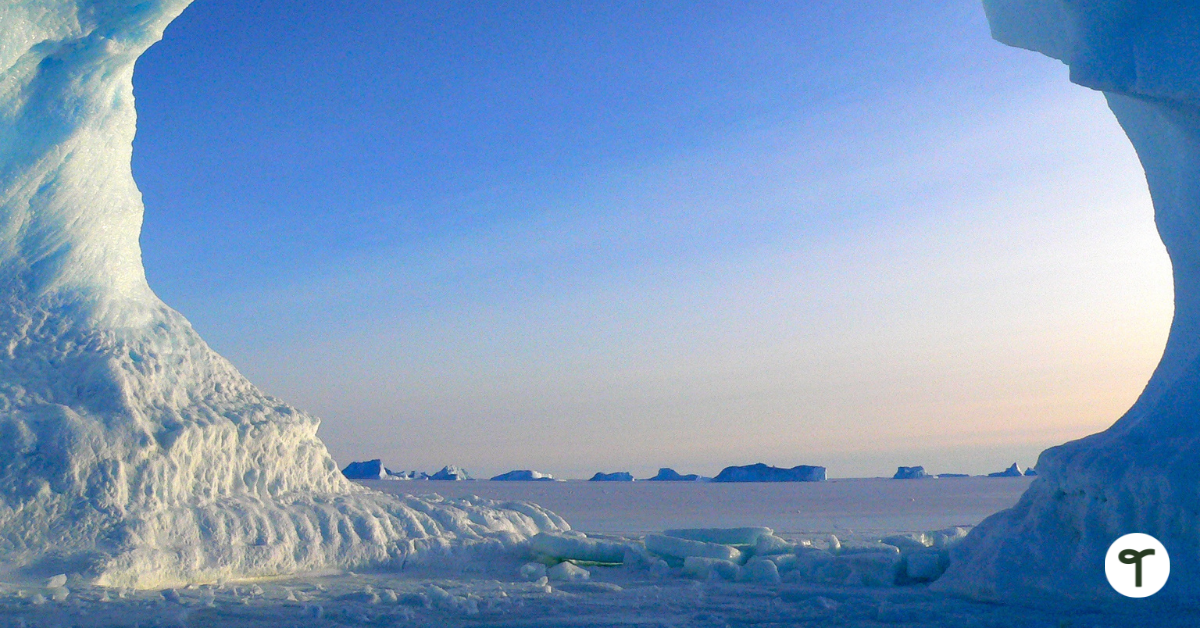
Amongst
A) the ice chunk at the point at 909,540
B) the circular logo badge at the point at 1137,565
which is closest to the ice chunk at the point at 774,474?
the ice chunk at the point at 909,540

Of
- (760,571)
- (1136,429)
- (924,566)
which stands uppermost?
(1136,429)

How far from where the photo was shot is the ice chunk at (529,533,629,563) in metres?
9.75

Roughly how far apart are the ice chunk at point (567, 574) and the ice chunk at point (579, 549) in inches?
35.7

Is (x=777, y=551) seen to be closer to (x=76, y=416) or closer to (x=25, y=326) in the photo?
(x=76, y=416)

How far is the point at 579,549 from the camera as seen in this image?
976 cm

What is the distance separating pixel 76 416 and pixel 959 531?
10.5 m

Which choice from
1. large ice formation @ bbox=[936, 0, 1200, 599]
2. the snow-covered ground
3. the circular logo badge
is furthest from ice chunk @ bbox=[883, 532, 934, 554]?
the circular logo badge

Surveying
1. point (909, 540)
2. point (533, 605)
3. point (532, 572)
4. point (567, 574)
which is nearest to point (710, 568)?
point (567, 574)

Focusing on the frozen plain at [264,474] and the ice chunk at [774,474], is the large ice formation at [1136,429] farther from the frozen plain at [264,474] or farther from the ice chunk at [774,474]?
the ice chunk at [774,474]

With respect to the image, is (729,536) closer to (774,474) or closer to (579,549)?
(579,549)

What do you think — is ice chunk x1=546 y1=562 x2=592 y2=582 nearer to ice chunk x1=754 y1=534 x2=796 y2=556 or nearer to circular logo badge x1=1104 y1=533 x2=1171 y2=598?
ice chunk x1=754 y1=534 x2=796 y2=556

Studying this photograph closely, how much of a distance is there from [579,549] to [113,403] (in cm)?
512

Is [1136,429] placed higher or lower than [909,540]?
higher

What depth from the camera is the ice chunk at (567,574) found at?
8500 mm
